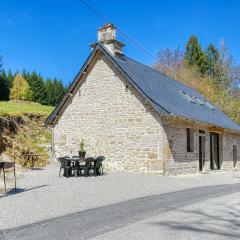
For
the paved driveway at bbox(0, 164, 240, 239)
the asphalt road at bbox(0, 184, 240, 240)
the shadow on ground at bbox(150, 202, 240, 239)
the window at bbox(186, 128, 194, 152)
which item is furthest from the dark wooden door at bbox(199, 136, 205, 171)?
the shadow on ground at bbox(150, 202, 240, 239)

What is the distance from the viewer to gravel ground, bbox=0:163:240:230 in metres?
8.38

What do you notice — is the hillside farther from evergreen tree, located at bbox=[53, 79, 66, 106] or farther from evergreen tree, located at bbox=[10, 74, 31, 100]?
evergreen tree, located at bbox=[53, 79, 66, 106]

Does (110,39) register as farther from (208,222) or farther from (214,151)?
(208,222)

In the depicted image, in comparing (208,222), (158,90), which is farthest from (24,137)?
(208,222)

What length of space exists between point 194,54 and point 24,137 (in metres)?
39.3

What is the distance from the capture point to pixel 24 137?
2364 centimetres

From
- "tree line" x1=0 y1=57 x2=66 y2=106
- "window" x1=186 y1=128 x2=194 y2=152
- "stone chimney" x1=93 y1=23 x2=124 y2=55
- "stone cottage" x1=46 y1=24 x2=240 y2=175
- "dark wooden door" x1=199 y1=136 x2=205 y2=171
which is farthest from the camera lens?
"tree line" x1=0 y1=57 x2=66 y2=106

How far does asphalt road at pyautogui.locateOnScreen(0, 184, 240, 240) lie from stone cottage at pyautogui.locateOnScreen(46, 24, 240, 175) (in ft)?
24.1

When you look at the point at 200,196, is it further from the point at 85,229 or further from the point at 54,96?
the point at 54,96

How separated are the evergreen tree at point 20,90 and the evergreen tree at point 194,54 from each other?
23316 mm

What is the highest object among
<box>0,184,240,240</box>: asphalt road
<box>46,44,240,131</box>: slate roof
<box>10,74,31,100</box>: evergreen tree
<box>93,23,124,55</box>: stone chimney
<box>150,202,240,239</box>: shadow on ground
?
<box>10,74,31,100</box>: evergreen tree

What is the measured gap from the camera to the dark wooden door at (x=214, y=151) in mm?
23281

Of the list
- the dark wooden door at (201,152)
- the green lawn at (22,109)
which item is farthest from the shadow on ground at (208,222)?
the green lawn at (22,109)

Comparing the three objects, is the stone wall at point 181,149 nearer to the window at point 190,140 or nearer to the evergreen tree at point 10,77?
the window at point 190,140
